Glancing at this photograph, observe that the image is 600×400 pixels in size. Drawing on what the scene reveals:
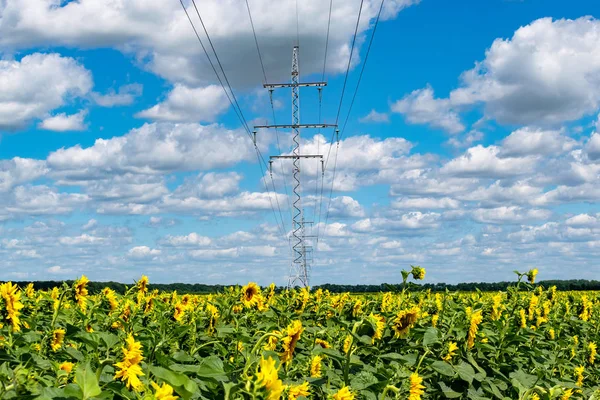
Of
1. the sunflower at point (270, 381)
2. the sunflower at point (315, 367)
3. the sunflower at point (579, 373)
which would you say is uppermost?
the sunflower at point (270, 381)

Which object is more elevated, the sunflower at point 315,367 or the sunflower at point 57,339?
the sunflower at point 57,339

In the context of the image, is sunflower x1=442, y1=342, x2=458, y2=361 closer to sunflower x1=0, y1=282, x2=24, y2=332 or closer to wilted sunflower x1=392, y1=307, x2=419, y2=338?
wilted sunflower x1=392, y1=307, x2=419, y2=338

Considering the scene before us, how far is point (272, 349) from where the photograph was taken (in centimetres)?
355

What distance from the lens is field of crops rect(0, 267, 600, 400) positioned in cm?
230

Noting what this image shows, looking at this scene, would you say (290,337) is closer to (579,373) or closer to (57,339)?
(57,339)

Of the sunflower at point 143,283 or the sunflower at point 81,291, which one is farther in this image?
the sunflower at point 143,283

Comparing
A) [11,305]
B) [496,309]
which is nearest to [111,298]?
[11,305]

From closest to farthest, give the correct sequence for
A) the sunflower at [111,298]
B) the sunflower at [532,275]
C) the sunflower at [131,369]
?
the sunflower at [131,369] → the sunflower at [111,298] → the sunflower at [532,275]

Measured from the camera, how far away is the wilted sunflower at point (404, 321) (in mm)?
4512

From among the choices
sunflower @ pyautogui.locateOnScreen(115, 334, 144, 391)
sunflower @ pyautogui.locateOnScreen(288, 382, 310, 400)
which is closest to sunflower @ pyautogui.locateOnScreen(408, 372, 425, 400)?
sunflower @ pyautogui.locateOnScreen(288, 382, 310, 400)

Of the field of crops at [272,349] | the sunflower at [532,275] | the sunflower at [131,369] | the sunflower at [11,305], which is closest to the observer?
the field of crops at [272,349]

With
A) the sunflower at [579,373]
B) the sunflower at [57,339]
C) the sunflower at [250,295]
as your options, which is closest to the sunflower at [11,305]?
the sunflower at [57,339]

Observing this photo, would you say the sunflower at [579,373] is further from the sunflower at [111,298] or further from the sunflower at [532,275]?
the sunflower at [111,298]

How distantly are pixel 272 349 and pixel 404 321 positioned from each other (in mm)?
1334
